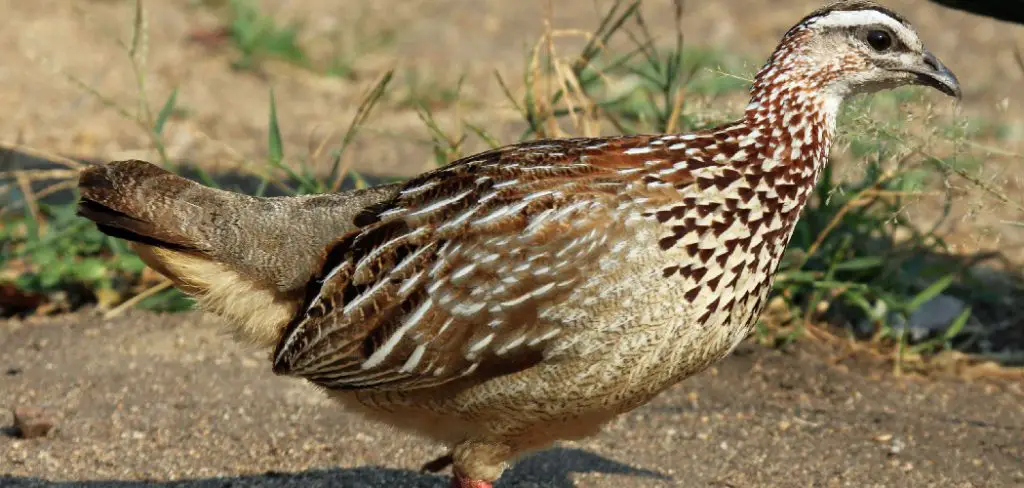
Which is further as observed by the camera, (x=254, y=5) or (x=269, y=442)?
(x=254, y=5)

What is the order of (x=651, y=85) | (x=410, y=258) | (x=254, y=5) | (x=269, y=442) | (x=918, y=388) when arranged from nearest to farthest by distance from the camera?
(x=410, y=258), (x=269, y=442), (x=918, y=388), (x=651, y=85), (x=254, y=5)

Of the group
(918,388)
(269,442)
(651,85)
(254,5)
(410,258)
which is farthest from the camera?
(254,5)

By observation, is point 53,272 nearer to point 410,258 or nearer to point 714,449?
point 410,258

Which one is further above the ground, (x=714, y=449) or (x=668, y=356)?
(x=668, y=356)

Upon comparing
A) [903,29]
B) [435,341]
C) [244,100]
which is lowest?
[244,100]

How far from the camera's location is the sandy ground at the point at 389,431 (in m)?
4.84

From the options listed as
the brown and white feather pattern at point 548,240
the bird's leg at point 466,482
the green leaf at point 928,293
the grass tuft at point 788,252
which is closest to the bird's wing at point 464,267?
the brown and white feather pattern at point 548,240

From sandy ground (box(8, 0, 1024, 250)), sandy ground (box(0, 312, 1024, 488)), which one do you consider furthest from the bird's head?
sandy ground (box(8, 0, 1024, 250))

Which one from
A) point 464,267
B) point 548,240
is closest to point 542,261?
point 548,240

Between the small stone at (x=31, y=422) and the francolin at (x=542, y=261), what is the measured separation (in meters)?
0.97

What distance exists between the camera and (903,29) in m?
4.06

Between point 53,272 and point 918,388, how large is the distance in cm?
392

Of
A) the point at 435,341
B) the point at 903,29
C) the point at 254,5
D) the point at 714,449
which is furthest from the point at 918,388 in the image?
the point at 254,5

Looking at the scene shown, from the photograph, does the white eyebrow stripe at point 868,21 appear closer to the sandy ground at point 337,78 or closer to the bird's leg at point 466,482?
the bird's leg at point 466,482
